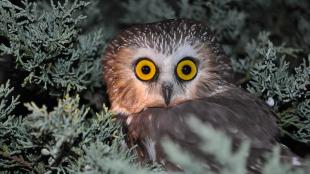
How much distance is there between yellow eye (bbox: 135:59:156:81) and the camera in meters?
Result: 2.94

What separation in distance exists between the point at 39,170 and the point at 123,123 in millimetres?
642

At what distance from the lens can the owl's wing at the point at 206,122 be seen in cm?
254

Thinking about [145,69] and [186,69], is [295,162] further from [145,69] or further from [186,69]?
[145,69]

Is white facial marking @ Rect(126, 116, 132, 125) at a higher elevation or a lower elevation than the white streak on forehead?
lower

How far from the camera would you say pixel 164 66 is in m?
2.91

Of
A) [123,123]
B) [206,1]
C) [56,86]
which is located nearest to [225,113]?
[123,123]

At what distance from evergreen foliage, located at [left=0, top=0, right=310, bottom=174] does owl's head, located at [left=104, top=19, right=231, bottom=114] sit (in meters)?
0.19

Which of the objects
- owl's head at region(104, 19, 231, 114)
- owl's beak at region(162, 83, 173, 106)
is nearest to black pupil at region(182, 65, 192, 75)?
owl's head at region(104, 19, 231, 114)

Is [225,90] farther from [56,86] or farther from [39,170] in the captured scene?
[39,170]

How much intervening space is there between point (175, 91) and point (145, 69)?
209mm

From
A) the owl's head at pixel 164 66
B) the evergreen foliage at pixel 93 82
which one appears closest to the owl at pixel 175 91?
the owl's head at pixel 164 66

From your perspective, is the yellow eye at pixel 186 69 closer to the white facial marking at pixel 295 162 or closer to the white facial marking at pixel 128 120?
the white facial marking at pixel 128 120

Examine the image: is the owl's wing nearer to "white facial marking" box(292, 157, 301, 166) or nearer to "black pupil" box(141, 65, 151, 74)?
"white facial marking" box(292, 157, 301, 166)

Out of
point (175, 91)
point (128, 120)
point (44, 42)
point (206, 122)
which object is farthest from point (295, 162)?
point (44, 42)
